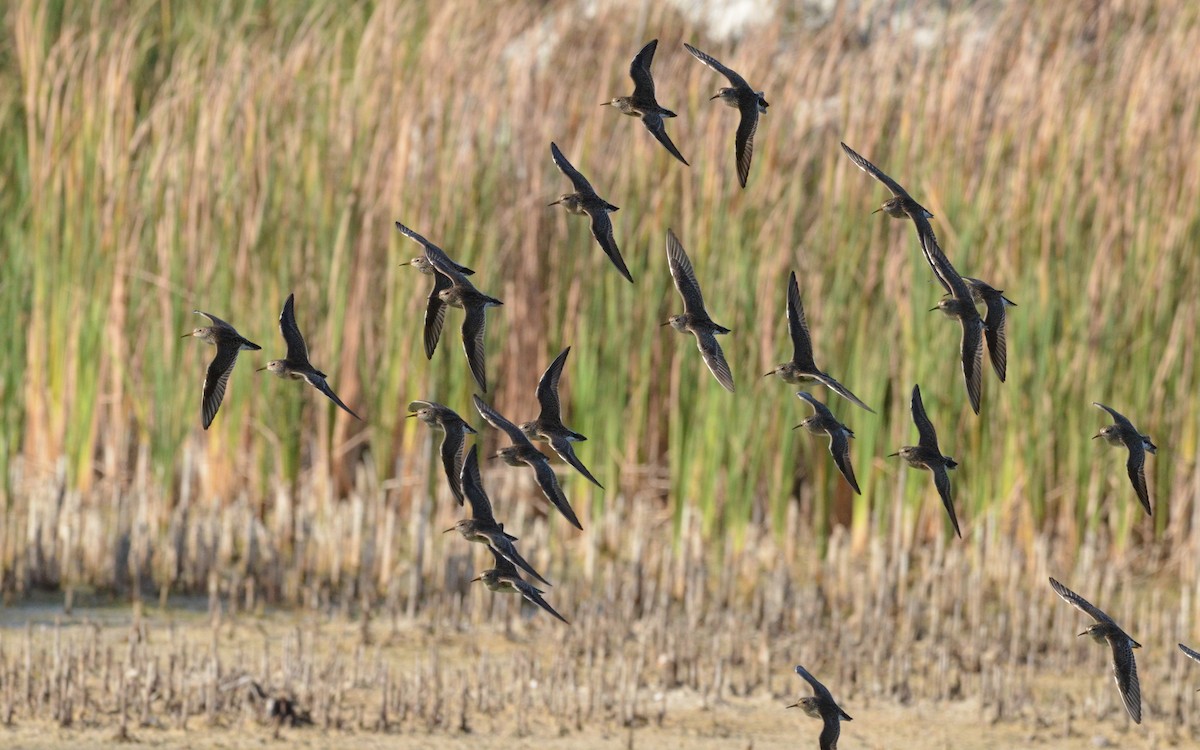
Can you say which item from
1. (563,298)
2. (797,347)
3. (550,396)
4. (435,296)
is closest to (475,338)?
(435,296)

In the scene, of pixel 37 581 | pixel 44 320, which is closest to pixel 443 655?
pixel 37 581

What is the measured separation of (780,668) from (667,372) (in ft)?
6.22

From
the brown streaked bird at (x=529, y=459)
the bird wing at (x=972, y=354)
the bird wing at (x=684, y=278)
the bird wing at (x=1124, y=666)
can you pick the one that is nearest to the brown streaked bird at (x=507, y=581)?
the brown streaked bird at (x=529, y=459)

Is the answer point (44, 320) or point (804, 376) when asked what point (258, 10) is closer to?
point (44, 320)

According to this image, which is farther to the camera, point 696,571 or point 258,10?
point 258,10

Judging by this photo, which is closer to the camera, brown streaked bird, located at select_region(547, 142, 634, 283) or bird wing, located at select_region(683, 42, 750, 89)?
bird wing, located at select_region(683, 42, 750, 89)

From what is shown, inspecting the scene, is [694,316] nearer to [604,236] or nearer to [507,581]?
[604,236]

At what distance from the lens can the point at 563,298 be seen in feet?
25.8

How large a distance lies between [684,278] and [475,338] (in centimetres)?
47

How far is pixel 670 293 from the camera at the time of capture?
7.66 m

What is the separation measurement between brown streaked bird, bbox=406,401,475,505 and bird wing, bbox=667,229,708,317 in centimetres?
53

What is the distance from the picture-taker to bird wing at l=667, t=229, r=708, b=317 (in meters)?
3.62

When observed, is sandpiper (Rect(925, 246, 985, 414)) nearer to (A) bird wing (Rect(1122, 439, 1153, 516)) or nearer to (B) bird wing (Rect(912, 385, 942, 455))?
(B) bird wing (Rect(912, 385, 942, 455))

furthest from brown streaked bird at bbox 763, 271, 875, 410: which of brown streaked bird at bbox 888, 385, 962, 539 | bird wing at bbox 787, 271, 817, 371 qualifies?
brown streaked bird at bbox 888, 385, 962, 539
